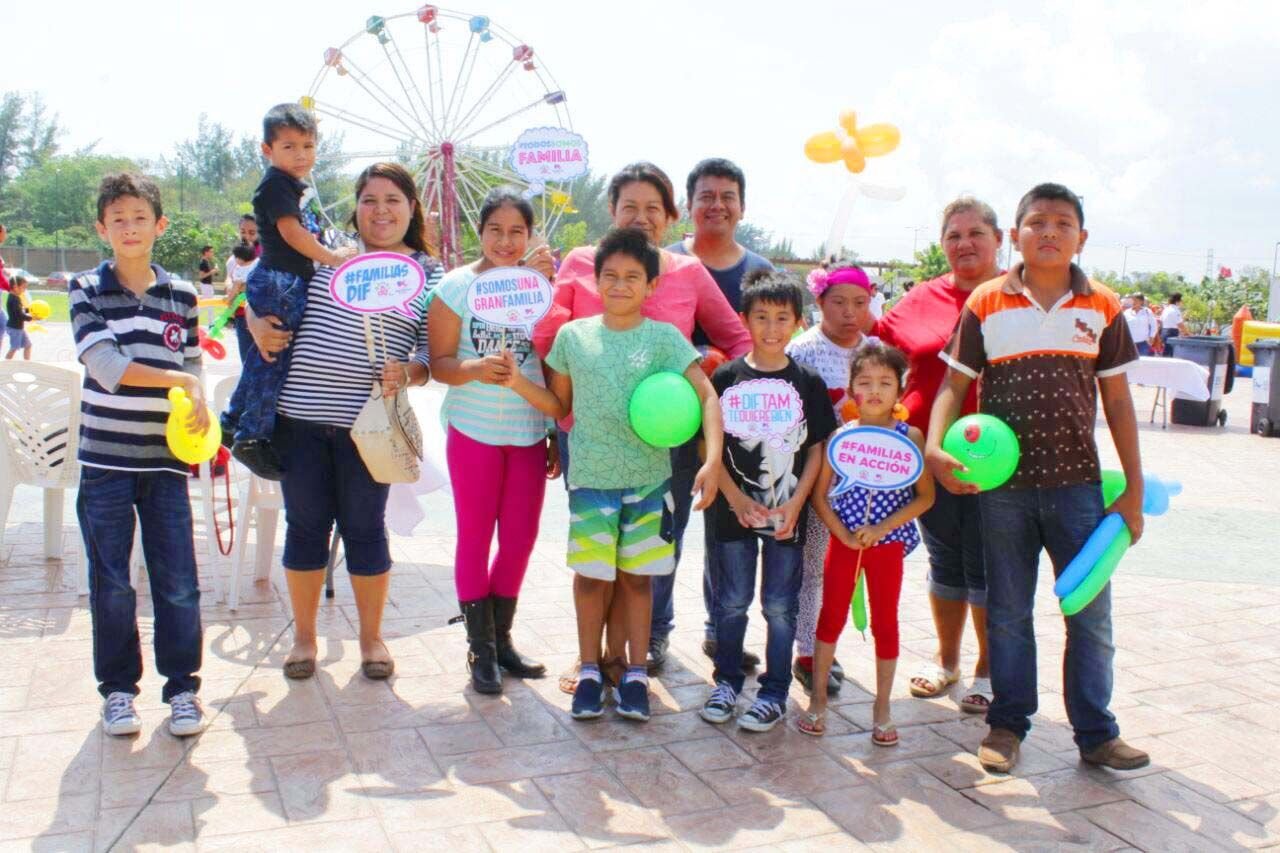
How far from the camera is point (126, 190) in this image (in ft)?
9.83

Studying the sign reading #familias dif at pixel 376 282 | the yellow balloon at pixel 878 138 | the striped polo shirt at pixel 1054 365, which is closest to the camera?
the striped polo shirt at pixel 1054 365

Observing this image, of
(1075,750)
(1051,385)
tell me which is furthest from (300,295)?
(1075,750)

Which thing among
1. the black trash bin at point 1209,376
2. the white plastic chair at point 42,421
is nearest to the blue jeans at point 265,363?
the white plastic chair at point 42,421

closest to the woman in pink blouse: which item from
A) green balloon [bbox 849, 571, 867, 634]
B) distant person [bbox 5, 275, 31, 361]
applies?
green balloon [bbox 849, 571, 867, 634]

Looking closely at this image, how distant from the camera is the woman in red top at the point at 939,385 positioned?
339 centimetres

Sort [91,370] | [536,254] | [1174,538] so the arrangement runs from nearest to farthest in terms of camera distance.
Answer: [91,370] < [536,254] < [1174,538]

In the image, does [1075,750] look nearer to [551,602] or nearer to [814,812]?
[814,812]

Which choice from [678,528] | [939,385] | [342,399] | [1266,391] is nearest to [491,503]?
[342,399]

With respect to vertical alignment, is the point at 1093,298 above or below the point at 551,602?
above

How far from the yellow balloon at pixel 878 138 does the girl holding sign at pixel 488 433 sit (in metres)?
1.26

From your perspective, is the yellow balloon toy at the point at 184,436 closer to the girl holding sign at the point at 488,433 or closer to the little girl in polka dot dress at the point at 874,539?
the girl holding sign at the point at 488,433

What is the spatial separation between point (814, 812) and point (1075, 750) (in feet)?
3.30

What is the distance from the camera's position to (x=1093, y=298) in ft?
9.70

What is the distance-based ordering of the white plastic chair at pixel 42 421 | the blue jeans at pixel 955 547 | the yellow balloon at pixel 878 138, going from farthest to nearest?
the white plastic chair at pixel 42 421
the yellow balloon at pixel 878 138
the blue jeans at pixel 955 547
